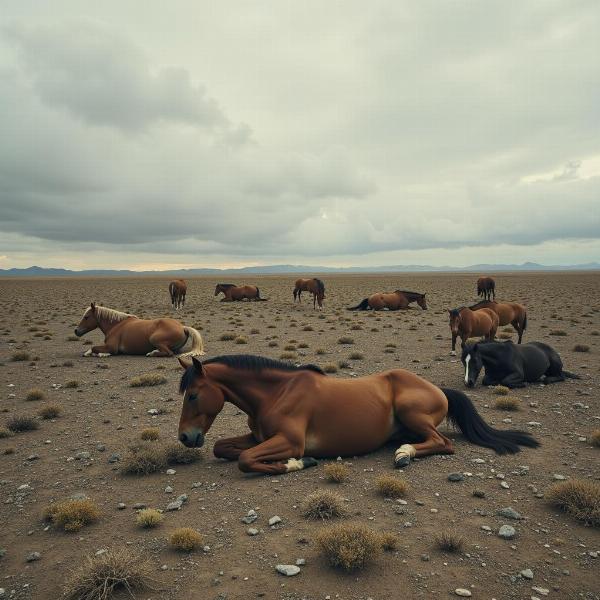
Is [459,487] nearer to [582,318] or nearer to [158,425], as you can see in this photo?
[158,425]

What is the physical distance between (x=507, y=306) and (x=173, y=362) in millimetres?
13432

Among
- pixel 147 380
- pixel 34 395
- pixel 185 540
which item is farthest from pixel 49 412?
pixel 185 540

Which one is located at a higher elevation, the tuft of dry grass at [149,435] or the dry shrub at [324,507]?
the dry shrub at [324,507]

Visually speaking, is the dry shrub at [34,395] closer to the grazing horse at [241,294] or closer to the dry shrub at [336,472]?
the dry shrub at [336,472]

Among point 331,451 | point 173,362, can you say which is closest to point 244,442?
point 331,451

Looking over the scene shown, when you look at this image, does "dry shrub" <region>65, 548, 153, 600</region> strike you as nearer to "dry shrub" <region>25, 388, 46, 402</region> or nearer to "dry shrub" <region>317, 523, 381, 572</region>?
"dry shrub" <region>317, 523, 381, 572</region>

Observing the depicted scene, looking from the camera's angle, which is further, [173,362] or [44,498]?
[173,362]

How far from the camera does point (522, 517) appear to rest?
15.4 feet

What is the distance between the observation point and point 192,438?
18.7 ft

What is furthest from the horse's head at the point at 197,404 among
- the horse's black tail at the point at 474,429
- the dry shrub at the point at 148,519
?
the horse's black tail at the point at 474,429

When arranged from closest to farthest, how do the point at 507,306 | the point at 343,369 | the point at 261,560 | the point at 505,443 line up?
the point at 261,560 < the point at 505,443 < the point at 343,369 < the point at 507,306

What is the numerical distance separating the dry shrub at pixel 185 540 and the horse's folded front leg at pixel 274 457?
1.39m

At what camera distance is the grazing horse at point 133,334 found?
1476cm

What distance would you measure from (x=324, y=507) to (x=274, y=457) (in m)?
1.14
